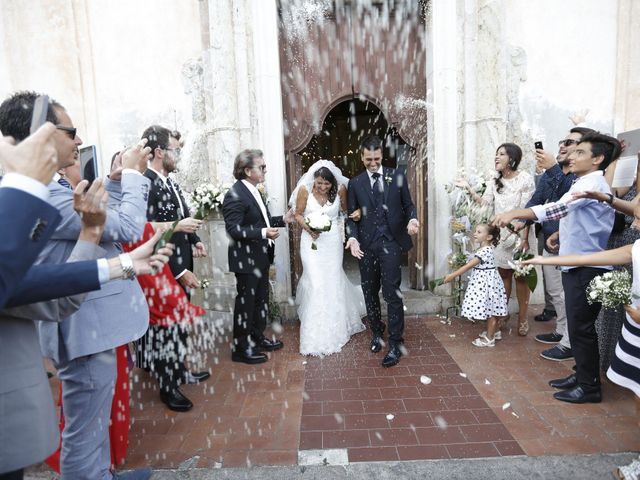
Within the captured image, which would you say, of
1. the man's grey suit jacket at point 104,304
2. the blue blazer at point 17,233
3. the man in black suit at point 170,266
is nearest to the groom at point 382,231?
the man in black suit at point 170,266

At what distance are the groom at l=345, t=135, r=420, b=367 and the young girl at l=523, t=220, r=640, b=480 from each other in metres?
2.03

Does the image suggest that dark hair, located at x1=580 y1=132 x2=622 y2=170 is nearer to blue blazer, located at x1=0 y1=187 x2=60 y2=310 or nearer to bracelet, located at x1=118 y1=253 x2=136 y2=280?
bracelet, located at x1=118 y1=253 x2=136 y2=280

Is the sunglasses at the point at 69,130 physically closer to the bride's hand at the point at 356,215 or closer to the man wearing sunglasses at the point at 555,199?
the bride's hand at the point at 356,215

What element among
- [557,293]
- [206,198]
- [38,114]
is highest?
[38,114]

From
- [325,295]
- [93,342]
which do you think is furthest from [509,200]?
[93,342]

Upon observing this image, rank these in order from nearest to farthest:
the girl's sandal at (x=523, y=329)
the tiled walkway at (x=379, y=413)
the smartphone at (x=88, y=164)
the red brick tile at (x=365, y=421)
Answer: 1. the tiled walkway at (x=379, y=413)
2. the red brick tile at (x=365, y=421)
3. the smartphone at (x=88, y=164)
4. the girl's sandal at (x=523, y=329)

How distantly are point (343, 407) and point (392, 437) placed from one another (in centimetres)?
63

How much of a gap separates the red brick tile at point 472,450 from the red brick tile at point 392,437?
280 mm

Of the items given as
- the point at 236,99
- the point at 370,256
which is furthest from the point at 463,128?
the point at 236,99

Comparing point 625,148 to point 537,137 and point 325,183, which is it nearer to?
point 537,137

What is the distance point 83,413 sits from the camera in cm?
238

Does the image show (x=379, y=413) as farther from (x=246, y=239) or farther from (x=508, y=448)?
(x=246, y=239)

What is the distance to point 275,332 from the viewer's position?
6070mm

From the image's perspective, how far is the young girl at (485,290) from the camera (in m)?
5.14
